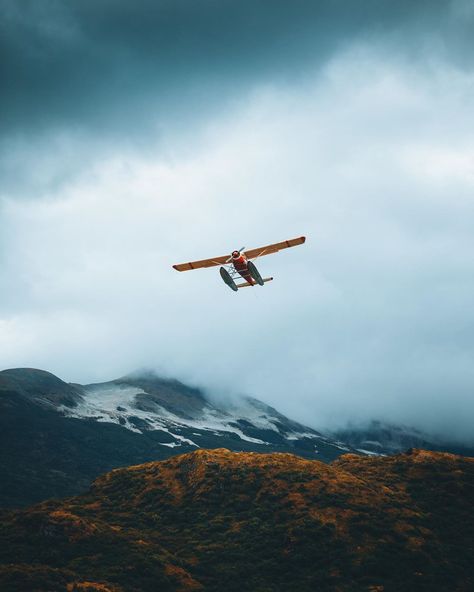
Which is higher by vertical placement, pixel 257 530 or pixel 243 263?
pixel 243 263

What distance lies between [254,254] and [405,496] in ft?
102

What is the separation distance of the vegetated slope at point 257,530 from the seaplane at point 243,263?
24.1 m

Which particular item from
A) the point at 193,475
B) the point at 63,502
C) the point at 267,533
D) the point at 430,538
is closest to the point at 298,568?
the point at 267,533

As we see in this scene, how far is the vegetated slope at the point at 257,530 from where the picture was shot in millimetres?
41750

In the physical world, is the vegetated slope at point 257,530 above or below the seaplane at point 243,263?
below

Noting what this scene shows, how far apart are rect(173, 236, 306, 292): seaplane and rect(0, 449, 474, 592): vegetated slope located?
2411 centimetres

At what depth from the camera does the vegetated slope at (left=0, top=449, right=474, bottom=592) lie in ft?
137

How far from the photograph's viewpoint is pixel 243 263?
165 feet

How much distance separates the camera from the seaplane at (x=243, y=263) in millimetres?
50438

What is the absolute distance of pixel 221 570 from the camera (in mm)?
44844

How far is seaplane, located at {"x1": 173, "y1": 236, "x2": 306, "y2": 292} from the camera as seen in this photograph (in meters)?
50.4

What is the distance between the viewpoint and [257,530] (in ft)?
168

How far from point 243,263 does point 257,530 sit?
2645cm

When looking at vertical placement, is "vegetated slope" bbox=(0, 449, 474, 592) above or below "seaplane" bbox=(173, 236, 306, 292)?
below
